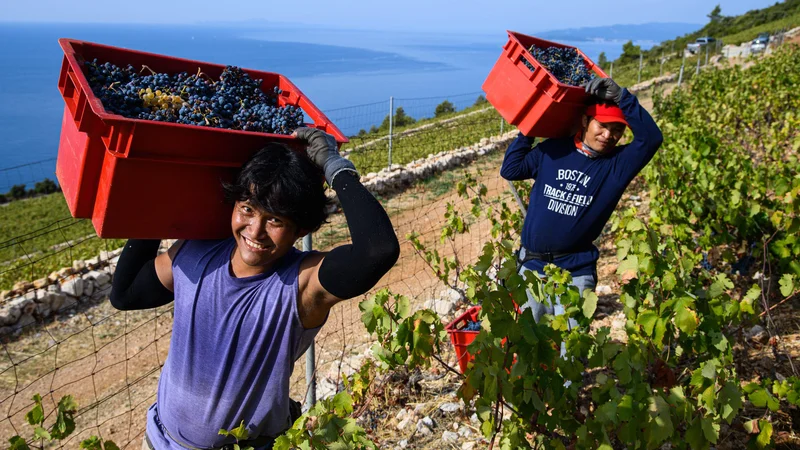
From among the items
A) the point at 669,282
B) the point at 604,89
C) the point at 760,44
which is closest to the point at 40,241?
the point at 604,89

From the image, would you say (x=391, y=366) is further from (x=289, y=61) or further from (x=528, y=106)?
(x=289, y=61)

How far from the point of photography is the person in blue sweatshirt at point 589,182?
9.62 feet

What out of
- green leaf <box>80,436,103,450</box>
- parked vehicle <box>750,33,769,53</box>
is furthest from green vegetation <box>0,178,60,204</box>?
parked vehicle <box>750,33,769,53</box>

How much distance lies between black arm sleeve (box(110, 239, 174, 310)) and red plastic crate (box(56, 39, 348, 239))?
0.12 meters

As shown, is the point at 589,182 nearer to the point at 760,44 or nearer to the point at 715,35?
the point at 760,44

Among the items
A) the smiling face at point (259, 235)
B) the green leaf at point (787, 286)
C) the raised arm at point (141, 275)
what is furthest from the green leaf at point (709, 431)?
the raised arm at point (141, 275)

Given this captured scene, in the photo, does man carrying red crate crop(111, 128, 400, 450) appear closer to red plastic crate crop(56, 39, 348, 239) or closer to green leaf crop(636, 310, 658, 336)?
red plastic crate crop(56, 39, 348, 239)

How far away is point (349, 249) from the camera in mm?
1575

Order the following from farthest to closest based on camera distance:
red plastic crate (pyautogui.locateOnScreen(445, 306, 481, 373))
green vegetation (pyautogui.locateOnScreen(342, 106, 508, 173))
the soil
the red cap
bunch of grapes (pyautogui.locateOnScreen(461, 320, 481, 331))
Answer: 1. green vegetation (pyautogui.locateOnScreen(342, 106, 508, 173))
2. bunch of grapes (pyautogui.locateOnScreen(461, 320, 481, 331))
3. red plastic crate (pyautogui.locateOnScreen(445, 306, 481, 373))
4. the soil
5. the red cap

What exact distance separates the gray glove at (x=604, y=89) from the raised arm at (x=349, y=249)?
1691mm

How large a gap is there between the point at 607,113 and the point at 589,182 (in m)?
0.34

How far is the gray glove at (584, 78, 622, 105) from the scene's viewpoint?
290 cm

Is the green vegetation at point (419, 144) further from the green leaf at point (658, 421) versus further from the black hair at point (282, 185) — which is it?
the green leaf at point (658, 421)

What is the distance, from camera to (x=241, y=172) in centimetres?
170
